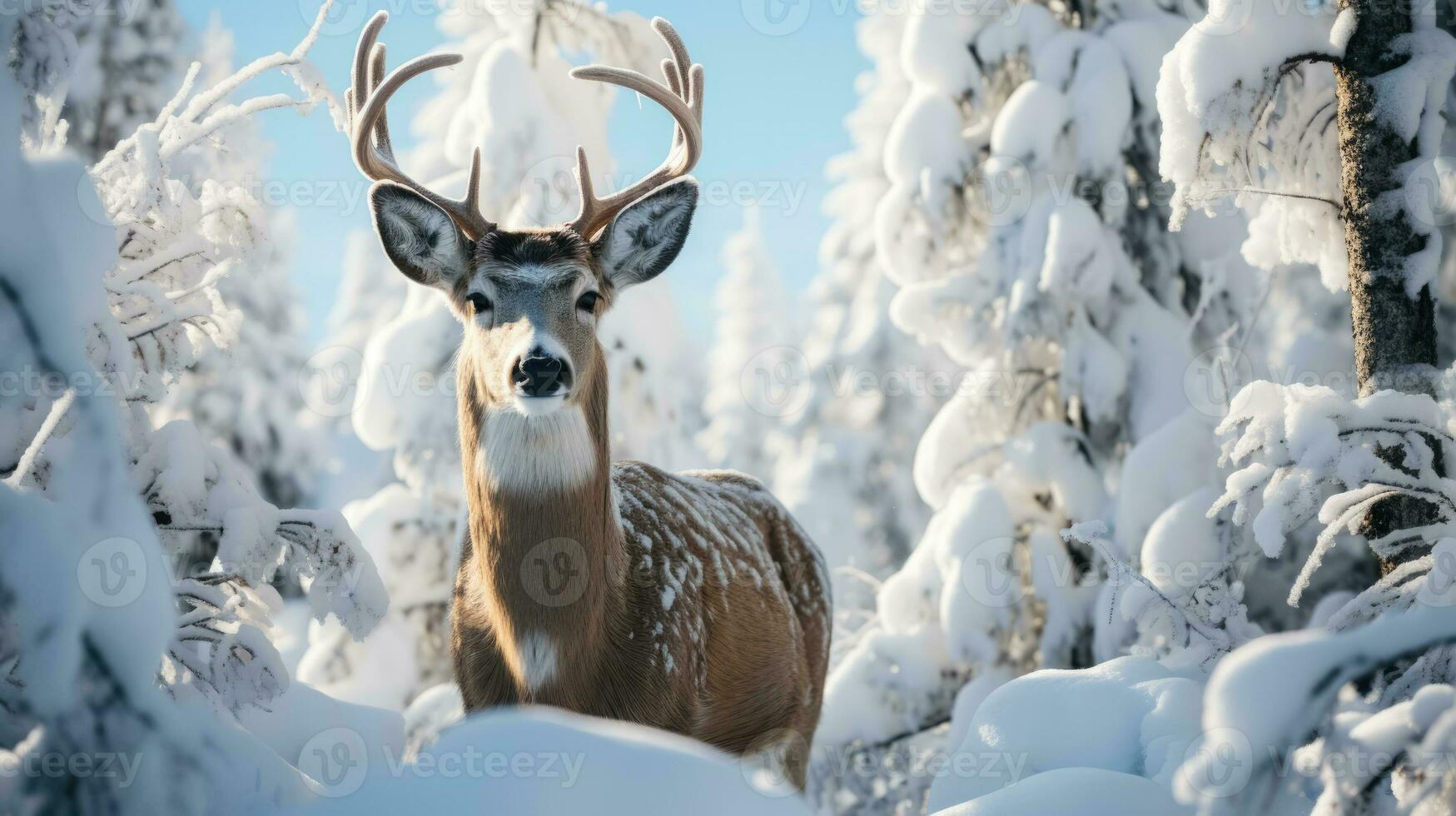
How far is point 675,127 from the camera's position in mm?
6059

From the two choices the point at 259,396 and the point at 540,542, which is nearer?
the point at 540,542

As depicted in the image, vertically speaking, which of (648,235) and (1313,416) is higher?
(648,235)

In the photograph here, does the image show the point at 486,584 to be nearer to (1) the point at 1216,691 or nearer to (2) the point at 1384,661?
(1) the point at 1216,691

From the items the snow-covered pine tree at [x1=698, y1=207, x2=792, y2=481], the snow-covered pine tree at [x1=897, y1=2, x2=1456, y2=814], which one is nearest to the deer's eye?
the snow-covered pine tree at [x1=897, y1=2, x2=1456, y2=814]

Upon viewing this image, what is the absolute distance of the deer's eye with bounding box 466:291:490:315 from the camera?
4938 millimetres

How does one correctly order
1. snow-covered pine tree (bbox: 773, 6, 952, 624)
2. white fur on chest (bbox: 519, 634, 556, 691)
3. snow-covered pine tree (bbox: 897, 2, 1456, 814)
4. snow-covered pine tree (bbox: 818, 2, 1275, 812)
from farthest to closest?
snow-covered pine tree (bbox: 773, 6, 952, 624) → snow-covered pine tree (bbox: 818, 2, 1275, 812) → white fur on chest (bbox: 519, 634, 556, 691) → snow-covered pine tree (bbox: 897, 2, 1456, 814)

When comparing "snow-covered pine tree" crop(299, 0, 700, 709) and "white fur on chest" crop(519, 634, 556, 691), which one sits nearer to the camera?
"white fur on chest" crop(519, 634, 556, 691)

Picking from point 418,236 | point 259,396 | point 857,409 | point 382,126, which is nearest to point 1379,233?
point 418,236

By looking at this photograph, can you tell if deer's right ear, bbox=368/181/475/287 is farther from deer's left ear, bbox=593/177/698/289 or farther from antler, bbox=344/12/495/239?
deer's left ear, bbox=593/177/698/289

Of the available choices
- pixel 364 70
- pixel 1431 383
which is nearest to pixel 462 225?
pixel 364 70

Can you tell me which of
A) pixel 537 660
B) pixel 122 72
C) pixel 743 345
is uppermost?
pixel 122 72

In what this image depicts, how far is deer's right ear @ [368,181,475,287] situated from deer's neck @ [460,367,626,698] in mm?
797

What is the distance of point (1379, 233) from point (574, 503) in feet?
11.4

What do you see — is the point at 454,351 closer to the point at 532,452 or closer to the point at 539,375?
the point at 532,452
